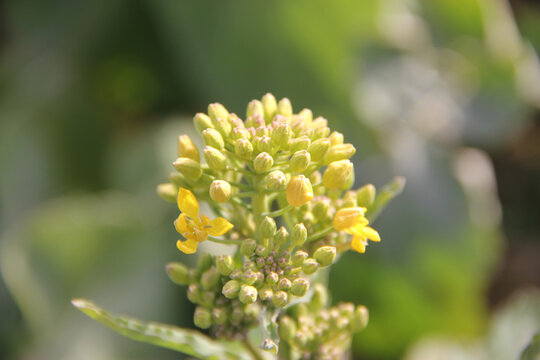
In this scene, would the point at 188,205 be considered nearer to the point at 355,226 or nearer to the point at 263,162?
the point at 263,162

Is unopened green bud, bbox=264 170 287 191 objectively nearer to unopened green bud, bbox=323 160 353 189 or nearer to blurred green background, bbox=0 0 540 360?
unopened green bud, bbox=323 160 353 189

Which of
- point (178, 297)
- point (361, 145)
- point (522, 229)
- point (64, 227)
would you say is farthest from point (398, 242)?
point (64, 227)

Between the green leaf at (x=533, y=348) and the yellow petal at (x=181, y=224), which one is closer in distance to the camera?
the yellow petal at (x=181, y=224)

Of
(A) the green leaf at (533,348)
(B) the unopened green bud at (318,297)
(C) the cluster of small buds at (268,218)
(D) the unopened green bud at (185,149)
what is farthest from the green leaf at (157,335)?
(A) the green leaf at (533,348)

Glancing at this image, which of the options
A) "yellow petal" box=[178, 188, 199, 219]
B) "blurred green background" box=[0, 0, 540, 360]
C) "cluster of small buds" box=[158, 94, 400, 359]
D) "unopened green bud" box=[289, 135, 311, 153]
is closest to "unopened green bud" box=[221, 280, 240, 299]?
"cluster of small buds" box=[158, 94, 400, 359]

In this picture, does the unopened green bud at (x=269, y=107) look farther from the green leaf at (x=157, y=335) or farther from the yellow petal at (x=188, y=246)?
the green leaf at (x=157, y=335)

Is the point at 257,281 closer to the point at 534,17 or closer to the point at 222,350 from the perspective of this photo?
the point at 222,350
